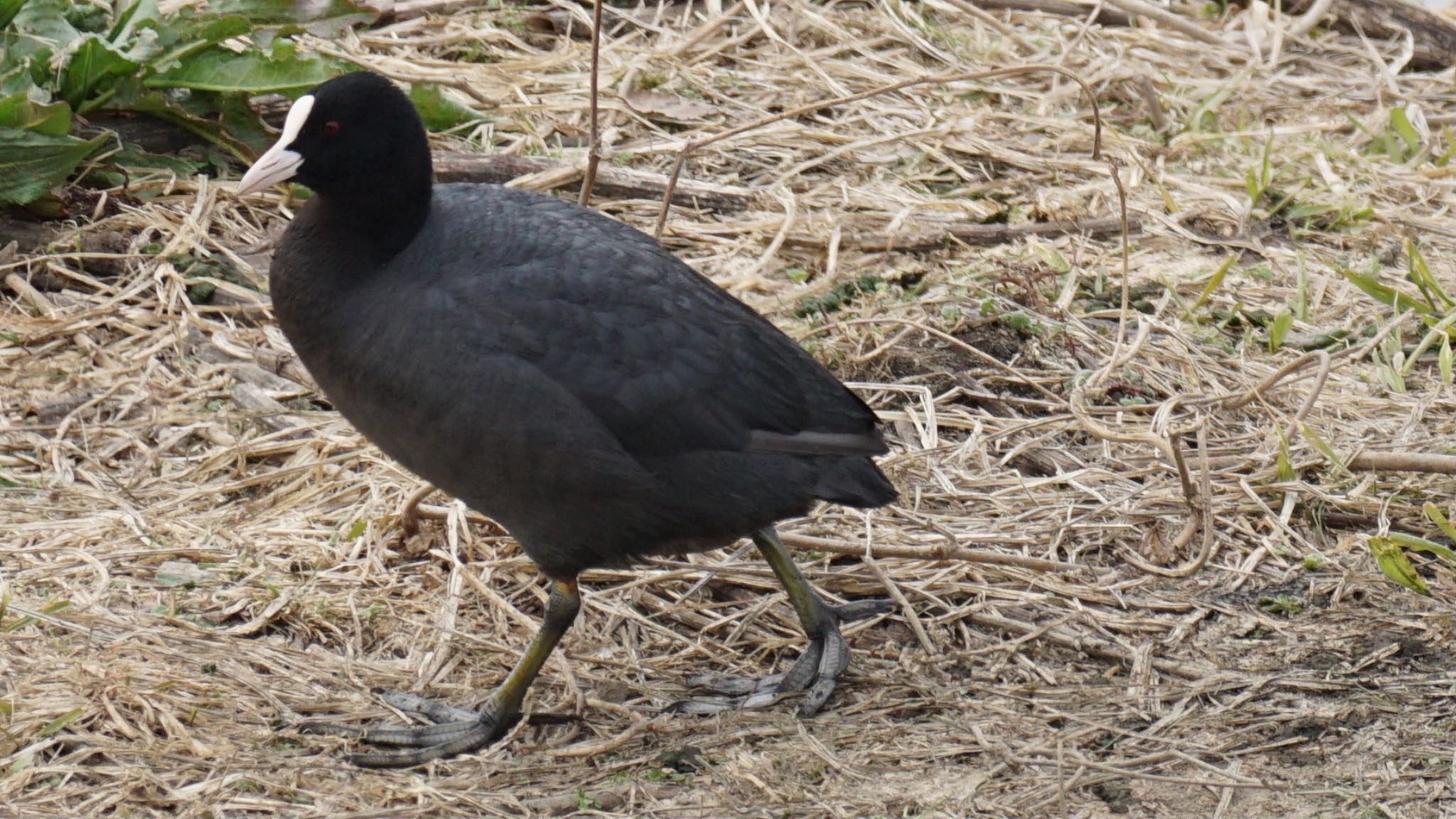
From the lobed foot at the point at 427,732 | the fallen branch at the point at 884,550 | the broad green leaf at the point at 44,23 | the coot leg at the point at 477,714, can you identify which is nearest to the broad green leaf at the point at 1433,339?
the fallen branch at the point at 884,550

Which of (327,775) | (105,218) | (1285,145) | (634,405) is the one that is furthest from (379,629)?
(1285,145)

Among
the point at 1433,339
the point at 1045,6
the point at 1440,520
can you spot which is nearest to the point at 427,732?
the point at 1440,520

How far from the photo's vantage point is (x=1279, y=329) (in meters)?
4.73

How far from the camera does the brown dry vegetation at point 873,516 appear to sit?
3.11 metres

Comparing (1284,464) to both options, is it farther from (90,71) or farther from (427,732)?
(90,71)

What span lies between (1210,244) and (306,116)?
3.29 meters

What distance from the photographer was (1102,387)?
15.0 feet

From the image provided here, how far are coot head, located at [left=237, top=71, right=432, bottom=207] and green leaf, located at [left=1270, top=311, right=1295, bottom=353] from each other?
271 cm

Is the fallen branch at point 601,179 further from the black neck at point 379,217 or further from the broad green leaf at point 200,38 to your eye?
the black neck at point 379,217

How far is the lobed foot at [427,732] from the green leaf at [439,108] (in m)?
2.71

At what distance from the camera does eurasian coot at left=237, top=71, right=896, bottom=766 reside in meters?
3.11

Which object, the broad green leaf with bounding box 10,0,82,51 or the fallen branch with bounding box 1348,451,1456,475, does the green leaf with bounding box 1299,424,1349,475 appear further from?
the broad green leaf with bounding box 10,0,82,51

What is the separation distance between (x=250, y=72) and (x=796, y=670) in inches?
111

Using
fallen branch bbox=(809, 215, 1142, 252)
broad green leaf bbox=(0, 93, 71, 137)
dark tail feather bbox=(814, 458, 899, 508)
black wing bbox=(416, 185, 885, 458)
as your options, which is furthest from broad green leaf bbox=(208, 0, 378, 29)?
dark tail feather bbox=(814, 458, 899, 508)
